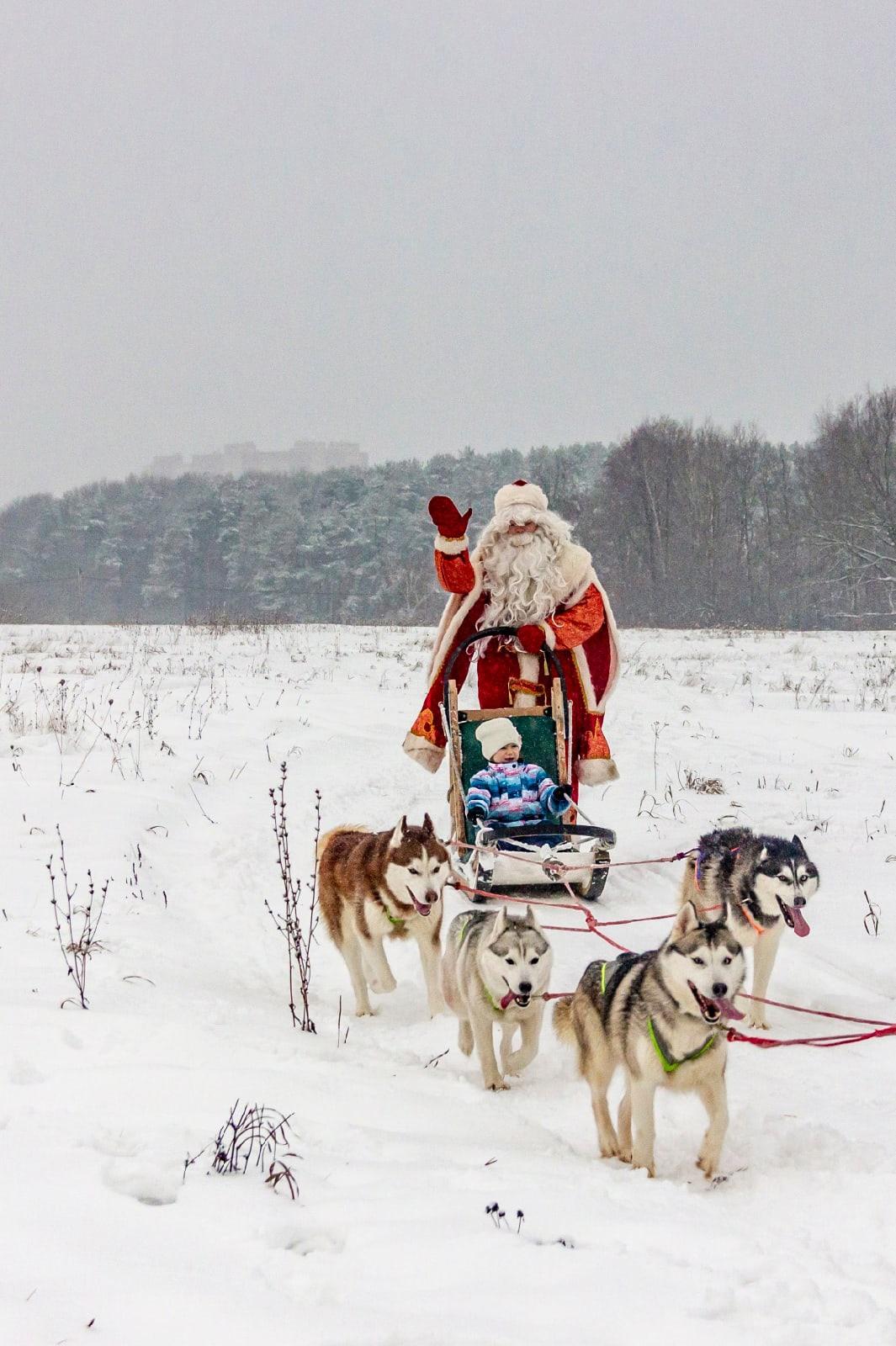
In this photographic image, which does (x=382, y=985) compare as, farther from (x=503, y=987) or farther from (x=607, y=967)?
(x=607, y=967)

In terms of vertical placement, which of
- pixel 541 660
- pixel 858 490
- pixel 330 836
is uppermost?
pixel 858 490

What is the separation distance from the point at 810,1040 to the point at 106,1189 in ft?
7.94

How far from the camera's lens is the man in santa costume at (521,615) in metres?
6.41

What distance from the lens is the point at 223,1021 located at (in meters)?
3.46

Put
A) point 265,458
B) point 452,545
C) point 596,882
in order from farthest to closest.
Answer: point 265,458 → point 452,545 → point 596,882

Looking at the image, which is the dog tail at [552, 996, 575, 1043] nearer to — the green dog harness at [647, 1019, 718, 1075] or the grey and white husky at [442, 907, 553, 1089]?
the grey and white husky at [442, 907, 553, 1089]

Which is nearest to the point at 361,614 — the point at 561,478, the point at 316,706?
the point at 561,478

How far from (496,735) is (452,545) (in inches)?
52.5

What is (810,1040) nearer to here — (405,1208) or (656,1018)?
(656,1018)

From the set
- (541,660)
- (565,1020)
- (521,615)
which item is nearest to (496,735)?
(541,660)

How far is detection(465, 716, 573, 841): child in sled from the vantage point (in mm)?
5758

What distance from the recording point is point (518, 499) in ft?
21.9

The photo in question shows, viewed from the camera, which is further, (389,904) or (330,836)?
(330,836)

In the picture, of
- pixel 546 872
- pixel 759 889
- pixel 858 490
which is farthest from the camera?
pixel 858 490
